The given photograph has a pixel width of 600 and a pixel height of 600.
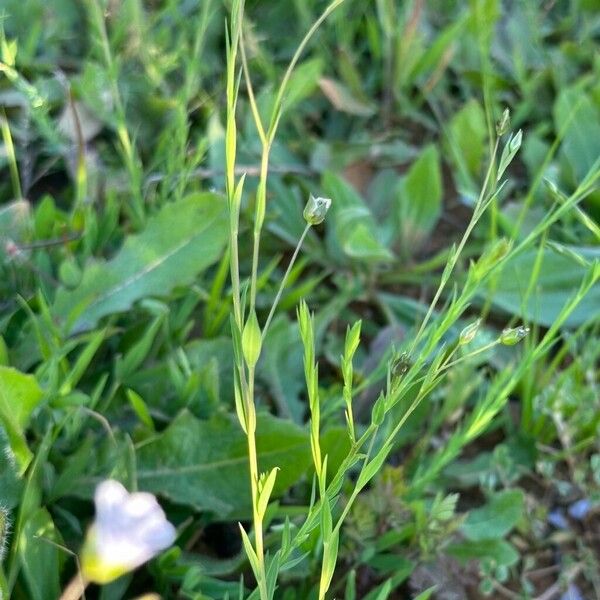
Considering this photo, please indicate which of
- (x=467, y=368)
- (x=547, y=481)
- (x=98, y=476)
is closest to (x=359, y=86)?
(x=467, y=368)

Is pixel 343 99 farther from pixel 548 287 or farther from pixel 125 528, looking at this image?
pixel 125 528

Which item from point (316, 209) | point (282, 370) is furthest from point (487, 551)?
point (316, 209)

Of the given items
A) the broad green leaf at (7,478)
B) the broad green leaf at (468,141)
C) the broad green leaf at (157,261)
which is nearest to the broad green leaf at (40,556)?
the broad green leaf at (7,478)

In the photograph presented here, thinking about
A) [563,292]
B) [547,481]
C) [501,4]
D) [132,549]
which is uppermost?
[501,4]

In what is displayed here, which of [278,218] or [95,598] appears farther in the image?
[278,218]

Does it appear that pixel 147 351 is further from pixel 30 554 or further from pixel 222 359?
pixel 30 554

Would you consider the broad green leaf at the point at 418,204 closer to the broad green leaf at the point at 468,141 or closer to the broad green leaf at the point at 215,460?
the broad green leaf at the point at 468,141
